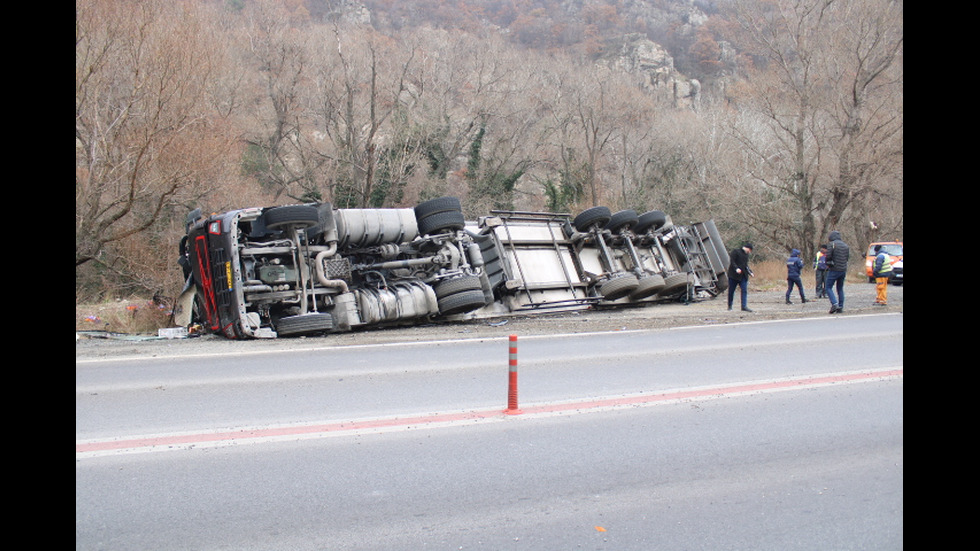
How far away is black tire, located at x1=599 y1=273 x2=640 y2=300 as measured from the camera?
49.7 feet

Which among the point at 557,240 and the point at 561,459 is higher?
the point at 557,240

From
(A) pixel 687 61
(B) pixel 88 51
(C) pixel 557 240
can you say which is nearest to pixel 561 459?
(C) pixel 557 240

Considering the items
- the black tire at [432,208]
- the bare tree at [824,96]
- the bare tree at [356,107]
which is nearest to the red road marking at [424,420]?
the black tire at [432,208]

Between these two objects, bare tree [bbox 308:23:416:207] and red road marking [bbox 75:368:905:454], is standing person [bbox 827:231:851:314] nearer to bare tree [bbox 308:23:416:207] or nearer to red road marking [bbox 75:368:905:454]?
red road marking [bbox 75:368:905:454]

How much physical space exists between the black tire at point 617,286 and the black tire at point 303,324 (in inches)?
235

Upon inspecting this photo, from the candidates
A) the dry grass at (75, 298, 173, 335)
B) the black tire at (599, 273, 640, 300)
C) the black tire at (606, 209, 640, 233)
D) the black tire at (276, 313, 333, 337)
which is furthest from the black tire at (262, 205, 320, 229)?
the black tire at (606, 209, 640, 233)

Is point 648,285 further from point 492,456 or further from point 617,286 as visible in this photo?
point 492,456

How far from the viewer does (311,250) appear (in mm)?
12273

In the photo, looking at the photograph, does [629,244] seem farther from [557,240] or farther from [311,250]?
[311,250]

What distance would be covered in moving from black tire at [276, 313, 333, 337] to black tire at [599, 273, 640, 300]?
597 centimetres

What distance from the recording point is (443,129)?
3108 centimetres

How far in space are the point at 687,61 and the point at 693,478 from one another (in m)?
91.6

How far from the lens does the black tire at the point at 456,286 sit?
520 inches

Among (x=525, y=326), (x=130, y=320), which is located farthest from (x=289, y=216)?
(x=130, y=320)
